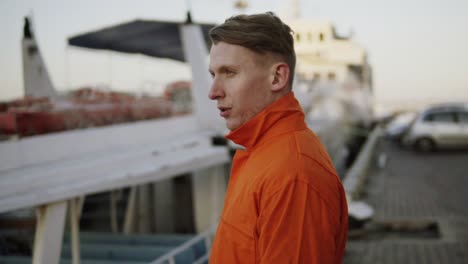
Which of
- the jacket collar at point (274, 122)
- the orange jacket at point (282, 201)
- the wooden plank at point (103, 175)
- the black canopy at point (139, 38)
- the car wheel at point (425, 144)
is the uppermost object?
the black canopy at point (139, 38)

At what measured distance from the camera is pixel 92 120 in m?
5.50

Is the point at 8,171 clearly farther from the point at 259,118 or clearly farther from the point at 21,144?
the point at 259,118

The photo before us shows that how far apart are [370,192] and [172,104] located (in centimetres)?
646

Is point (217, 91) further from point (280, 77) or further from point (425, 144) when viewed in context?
point (425, 144)

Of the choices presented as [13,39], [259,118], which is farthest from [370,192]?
[259,118]

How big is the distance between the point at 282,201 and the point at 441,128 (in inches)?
746

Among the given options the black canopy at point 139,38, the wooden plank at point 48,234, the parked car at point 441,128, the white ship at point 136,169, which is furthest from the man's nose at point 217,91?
the parked car at point 441,128

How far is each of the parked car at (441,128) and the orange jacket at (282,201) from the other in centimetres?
1863

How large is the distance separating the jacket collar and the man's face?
28mm

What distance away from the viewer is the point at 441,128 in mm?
18312

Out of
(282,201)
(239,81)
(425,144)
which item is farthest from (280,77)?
(425,144)

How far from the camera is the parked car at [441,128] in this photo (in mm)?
18156

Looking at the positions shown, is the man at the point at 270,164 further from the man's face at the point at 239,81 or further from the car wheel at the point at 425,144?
the car wheel at the point at 425,144

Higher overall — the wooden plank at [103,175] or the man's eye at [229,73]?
the man's eye at [229,73]
